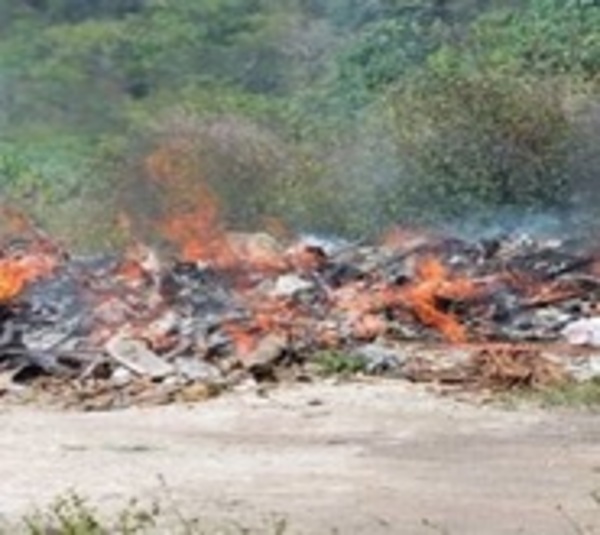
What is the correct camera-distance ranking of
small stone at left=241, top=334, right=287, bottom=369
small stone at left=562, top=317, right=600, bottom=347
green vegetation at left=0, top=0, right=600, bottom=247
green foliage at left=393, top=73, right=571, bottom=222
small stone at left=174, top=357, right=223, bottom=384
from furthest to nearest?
1. green vegetation at left=0, top=0, right=600, bottom=247
2. green foliage at left=393, top=73, right=571, bottom=222
3. small stone at left=562, top=317, right=600, bottom=347
4. small stone at left=241, top=334, right=287, bottom=369
5. small stone at left=174, top=357, right=223, bottom=384

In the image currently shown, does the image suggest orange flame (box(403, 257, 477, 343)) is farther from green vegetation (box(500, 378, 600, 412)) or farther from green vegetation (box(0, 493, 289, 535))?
green vegetation (box(0, 493, 289, 535))

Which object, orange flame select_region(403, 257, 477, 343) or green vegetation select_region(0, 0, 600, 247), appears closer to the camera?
orange flame select_region(403, 257, 477, 343)

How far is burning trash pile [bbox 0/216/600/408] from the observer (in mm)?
16344

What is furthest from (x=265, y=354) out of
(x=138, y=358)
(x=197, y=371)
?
(x=138, y=358)

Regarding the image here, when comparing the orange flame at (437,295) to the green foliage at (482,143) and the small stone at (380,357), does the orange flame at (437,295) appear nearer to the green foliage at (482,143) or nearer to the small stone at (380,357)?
the small stone at (380,357)

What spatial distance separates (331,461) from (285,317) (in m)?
5.55

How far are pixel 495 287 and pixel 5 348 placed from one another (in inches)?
214

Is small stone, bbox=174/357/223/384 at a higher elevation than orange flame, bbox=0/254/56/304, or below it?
below

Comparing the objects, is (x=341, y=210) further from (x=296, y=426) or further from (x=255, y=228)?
(x=296, y=426)

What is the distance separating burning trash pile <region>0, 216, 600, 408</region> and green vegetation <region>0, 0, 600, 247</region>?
4.49 m

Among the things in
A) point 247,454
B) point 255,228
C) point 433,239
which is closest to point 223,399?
point 247,454

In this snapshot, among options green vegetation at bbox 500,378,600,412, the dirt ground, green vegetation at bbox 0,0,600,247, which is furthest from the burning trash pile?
green vegetation at bbox 0,0,600,247

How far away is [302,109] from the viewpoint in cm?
3262

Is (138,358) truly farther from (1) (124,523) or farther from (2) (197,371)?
(1) (124,523)
